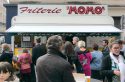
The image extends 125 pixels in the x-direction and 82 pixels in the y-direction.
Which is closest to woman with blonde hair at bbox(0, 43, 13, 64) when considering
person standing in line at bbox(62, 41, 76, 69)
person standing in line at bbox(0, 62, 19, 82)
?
person standing in line at bbox(62, 41, 76, 69)

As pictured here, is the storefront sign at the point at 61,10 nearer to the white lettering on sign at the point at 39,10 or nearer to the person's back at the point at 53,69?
the white lettering on sign at the point at 39,10

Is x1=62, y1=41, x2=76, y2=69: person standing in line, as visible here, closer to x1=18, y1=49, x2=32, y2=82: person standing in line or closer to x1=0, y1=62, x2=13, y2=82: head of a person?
x1=18, y1=49, x2=32, y2=82: person standing in line

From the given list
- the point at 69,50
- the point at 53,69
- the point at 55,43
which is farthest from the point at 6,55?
the point at 53,69

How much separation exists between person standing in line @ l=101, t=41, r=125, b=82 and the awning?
9.71 meters

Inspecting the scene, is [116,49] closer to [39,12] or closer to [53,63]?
[53,63]

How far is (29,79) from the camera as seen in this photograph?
14297 millimetres

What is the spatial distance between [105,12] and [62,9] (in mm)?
1973

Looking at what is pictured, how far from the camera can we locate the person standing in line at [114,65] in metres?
7.82

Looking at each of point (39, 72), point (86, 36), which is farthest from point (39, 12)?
point (39, 72)

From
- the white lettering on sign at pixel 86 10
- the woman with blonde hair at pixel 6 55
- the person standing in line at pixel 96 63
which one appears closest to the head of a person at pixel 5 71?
the woman with blonde hair at pixel 6 55

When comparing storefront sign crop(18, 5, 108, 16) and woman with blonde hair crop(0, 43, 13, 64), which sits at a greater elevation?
storefront sign crop(18, 5, 108, 16)

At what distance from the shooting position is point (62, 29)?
705 inches

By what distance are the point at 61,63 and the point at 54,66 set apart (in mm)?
119

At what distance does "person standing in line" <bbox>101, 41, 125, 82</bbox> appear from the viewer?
782cm
